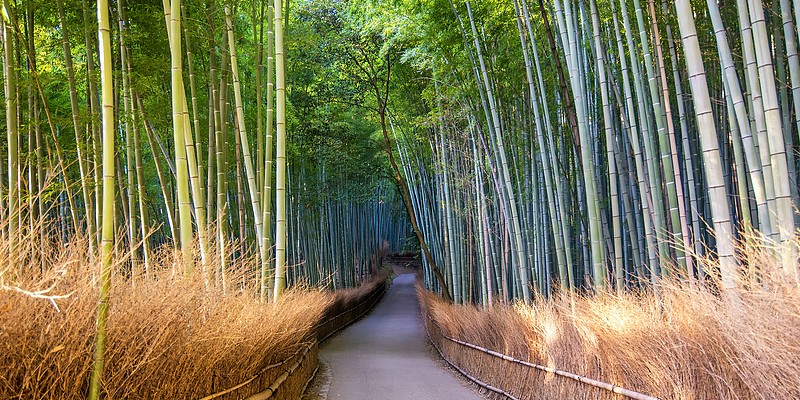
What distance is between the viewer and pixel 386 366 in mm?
7387

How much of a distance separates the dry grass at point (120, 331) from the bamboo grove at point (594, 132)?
195 centimetres

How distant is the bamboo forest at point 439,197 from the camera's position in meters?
2.31

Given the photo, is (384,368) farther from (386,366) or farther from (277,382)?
(277,382)

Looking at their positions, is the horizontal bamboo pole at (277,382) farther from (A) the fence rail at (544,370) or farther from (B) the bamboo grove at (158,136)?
(A) the fence rail at (544,370)

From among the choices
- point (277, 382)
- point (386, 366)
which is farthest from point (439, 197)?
point (277, 382)

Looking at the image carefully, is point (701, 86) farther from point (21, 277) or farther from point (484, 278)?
point (484, 278)

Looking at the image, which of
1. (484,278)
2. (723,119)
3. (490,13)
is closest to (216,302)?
(723,119)

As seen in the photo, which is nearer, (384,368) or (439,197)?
(384,368)

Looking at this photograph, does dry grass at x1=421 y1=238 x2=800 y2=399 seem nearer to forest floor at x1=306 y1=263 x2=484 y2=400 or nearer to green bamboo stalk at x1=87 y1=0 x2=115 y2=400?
forest floor at x1=306 y1=263 x2=484 y2=400

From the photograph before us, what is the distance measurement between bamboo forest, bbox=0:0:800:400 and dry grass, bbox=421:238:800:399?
0.02m

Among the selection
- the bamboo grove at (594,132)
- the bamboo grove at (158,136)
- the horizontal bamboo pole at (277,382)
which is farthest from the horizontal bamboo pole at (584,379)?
the bamboo grove at (158,136)

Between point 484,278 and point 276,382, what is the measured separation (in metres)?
4.80

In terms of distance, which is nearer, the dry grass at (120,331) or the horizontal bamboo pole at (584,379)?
the dry grass at (120,331)

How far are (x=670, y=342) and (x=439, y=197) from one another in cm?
751
